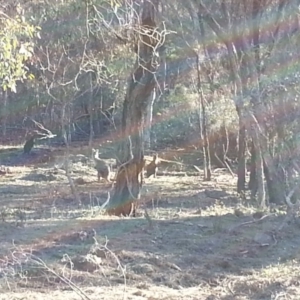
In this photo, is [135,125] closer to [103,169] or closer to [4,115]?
[103,169]

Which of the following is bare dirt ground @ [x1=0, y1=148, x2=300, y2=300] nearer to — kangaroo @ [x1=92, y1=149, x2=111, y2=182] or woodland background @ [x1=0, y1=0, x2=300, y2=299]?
woodland background @ [x1=0, y1=0, x2=300, y2=299]

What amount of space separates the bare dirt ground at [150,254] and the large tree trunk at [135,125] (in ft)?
2.27

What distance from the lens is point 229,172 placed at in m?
32.4

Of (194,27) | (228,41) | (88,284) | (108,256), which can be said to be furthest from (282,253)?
(194,27)

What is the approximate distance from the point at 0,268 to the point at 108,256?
61.1 inches

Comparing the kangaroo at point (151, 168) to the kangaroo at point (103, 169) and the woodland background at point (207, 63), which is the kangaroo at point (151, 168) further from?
the kangaroo at point (103, 169)

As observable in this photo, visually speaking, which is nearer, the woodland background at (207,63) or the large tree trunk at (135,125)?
the woodland background at (207,63)

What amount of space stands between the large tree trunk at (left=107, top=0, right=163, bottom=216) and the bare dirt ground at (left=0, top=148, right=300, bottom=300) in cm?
69

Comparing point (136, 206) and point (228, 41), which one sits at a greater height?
point (228, 41)

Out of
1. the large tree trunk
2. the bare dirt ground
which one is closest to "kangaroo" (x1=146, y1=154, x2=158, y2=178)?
the bare dirt ground

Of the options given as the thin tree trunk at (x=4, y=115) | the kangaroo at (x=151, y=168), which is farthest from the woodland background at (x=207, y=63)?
the thin tree trunk at (x=4, y=115)

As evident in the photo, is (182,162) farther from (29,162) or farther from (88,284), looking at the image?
(88,284)

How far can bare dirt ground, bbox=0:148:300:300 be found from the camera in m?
9.00

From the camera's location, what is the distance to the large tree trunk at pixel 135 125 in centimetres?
1452
